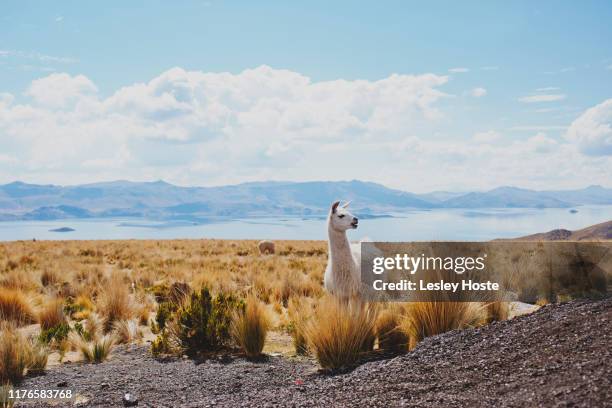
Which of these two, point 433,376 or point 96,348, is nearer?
point 433,376

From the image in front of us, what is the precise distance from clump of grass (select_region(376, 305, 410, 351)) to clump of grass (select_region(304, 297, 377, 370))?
1.64ft

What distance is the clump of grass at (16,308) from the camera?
33.9ft

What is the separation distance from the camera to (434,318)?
6707 millimetres

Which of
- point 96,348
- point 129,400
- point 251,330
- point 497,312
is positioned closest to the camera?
point 129,400

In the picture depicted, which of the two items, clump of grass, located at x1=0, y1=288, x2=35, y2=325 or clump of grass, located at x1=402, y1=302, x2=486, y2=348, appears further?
clump of grass, located at x1=0, y1=288, x2=35, y2=325

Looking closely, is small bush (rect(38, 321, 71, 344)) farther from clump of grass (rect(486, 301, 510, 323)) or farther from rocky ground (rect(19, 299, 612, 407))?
clump of grass (rect(486, 301, 510, 323))

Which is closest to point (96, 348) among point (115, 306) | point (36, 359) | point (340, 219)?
point (36, 359)

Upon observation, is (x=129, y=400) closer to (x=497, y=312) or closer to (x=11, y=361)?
(x=11, y=361)

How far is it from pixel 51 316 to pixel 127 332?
2.14 m

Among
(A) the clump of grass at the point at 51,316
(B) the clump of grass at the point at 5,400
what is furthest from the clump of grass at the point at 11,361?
(A) the clump of grass at the point at 51,316

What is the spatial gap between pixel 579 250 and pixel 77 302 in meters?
11.0

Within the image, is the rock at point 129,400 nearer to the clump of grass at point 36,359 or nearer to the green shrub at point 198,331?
the green shrub at point 198,331

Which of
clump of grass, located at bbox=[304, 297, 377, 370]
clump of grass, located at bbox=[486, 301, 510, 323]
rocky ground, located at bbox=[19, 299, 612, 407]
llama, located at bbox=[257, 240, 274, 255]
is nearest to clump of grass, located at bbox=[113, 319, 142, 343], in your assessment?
rocky ground, located at bbox=[19, 299, 612, 407]

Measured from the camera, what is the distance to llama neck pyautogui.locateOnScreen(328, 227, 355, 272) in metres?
8.23
